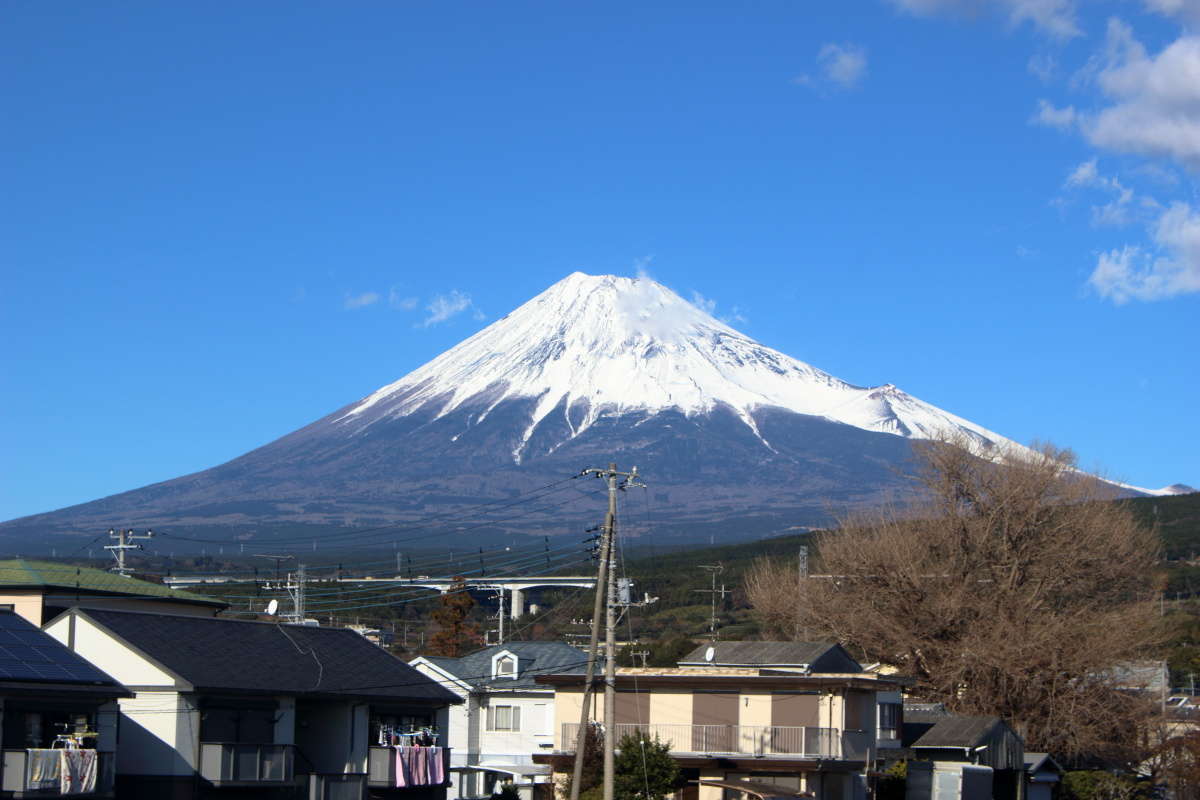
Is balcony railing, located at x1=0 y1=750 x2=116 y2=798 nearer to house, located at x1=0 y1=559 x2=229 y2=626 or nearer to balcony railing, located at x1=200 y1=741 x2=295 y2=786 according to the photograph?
balcony railing, located at x1=200 y1=741 x2=295 y2=786

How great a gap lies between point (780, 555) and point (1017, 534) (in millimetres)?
66097

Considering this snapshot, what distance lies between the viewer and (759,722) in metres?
40.2

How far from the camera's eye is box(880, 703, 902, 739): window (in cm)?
4391

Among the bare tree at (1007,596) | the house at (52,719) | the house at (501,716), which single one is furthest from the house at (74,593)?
the bare tree at (1007,596)

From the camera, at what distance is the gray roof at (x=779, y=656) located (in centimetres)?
4178

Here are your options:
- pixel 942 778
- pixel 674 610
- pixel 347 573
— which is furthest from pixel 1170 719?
pixel 347 573

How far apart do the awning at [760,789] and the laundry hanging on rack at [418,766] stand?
634 cm

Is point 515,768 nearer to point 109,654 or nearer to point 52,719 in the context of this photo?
point 109,654

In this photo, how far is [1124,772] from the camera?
56.7m

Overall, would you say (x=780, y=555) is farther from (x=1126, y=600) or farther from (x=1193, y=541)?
(x=1126, y=600)

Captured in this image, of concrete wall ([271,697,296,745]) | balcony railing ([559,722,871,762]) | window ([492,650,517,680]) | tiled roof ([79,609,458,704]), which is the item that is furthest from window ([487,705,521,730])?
concrete wall ([271,697,296,745])

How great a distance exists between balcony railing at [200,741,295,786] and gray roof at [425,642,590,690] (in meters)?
17.2

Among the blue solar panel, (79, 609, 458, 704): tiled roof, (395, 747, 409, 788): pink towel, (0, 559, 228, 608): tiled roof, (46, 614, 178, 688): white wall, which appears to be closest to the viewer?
the blue solar panel

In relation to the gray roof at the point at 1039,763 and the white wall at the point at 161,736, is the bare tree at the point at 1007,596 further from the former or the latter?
the white wall at the point at 161,736
